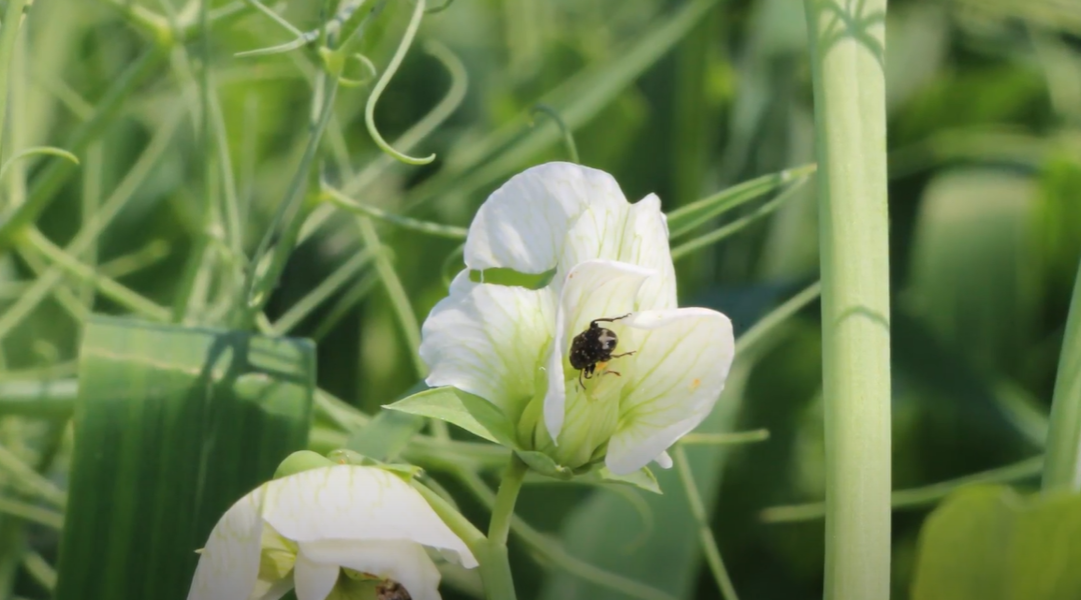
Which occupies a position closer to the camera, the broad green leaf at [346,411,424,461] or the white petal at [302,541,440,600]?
the white petal at [302,541,440,600]

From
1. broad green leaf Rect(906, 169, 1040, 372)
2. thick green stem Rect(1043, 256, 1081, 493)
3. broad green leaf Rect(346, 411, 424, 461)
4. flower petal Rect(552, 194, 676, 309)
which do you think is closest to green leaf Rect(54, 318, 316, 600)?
broad green leaf Rect(346, 411, 424, 461)

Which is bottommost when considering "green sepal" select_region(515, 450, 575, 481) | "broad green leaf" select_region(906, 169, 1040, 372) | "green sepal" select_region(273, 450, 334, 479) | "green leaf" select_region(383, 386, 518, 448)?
"green sepal" select_region(273, 450, 334, 479)

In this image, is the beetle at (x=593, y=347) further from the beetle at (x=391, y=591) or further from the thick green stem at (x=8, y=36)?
the thick green stem at (x=8, y=36)

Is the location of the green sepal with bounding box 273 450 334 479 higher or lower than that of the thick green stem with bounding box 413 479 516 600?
higher

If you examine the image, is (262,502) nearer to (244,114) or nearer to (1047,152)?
(244,114)

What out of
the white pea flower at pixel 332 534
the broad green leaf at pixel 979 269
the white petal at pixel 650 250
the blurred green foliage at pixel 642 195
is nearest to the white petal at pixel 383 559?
the white pea flower at pixel 332 534

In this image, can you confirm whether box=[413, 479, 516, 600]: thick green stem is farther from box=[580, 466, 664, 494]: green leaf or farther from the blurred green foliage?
the blurred green foliage

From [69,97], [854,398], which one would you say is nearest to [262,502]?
[854,398]
